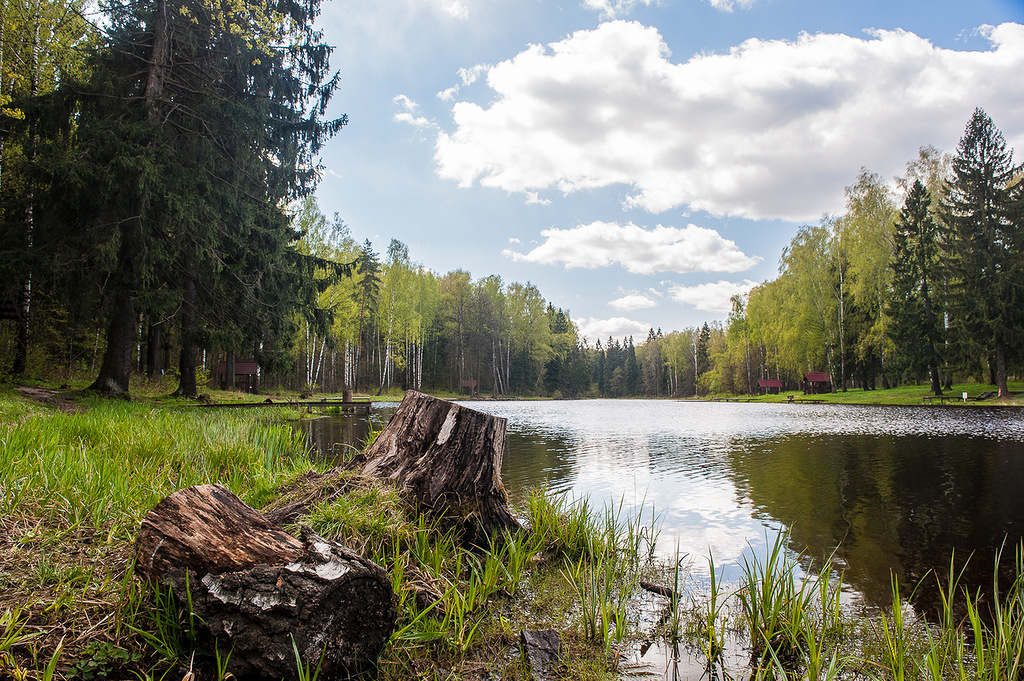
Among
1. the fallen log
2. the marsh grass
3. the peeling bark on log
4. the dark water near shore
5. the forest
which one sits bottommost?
the dark water near shore

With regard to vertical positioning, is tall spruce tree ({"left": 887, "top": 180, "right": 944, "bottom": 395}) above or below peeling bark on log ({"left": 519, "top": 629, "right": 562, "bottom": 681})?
above

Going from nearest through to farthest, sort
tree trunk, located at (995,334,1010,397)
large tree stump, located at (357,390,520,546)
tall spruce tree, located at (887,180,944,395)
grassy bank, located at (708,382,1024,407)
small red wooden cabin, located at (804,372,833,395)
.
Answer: large tree stump, located at (357,390,520,546), grassy bank, located at (708,382,1024,407), tree trunk, located at (995,334,1010,397), tall spruce tree, located at (887,180,944,395), small red wooden cabin, located at (804,372,833,395)

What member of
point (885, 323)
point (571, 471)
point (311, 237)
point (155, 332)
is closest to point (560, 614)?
point (571, 471)

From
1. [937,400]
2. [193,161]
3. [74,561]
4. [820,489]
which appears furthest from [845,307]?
[74,561]

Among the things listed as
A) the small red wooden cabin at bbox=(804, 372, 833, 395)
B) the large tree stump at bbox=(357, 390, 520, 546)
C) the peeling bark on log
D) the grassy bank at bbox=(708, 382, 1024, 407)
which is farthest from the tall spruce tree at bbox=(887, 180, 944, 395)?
the peeling bark on log

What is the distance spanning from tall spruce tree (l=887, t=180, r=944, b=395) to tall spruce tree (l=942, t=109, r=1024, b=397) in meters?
1.16

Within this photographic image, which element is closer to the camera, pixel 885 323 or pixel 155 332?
pixel 155 332

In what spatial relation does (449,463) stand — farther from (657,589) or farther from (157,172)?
(157,172)

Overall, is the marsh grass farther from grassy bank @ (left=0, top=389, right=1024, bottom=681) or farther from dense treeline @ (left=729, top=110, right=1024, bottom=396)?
dense treeline @ (left=729, top=110, right=1024, bottom=396)

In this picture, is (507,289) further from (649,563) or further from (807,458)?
(649,563)

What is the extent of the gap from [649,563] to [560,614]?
63.0 inches

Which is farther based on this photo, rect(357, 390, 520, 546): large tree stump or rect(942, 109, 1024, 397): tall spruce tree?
rect(942, 109, 1024, 397): tall spruce tree

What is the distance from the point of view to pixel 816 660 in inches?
92.9

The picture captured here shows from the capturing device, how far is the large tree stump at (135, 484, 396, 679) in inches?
78.2
